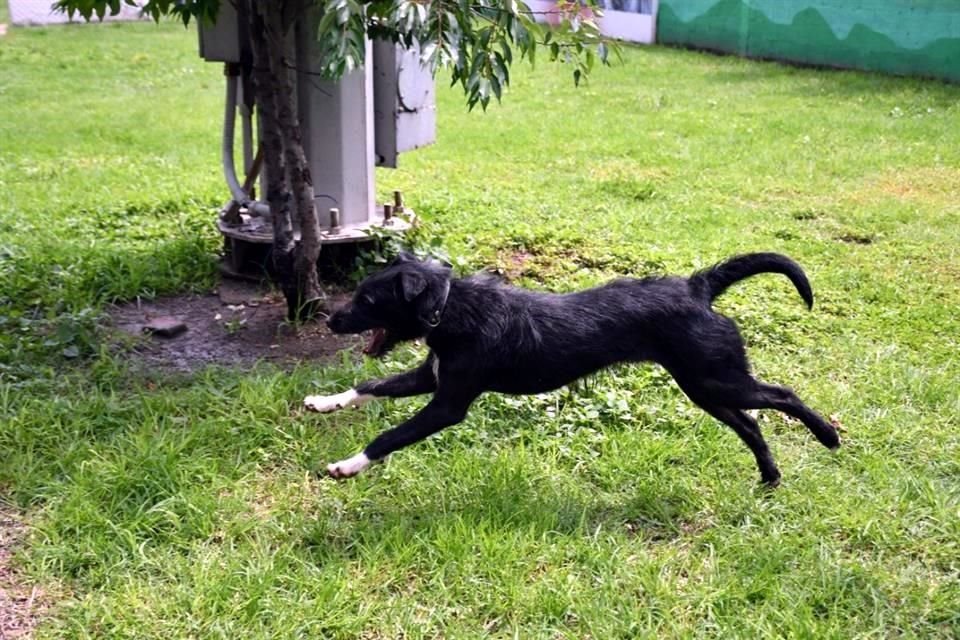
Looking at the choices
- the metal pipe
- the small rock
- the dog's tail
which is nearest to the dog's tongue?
the dog's tail

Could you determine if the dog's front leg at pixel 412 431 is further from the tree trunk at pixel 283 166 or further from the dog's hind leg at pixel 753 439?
the tree trunk at pixel 283 166

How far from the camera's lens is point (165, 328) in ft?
16.4

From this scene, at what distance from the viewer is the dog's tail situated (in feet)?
12.0

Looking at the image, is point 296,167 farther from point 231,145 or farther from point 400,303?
point 400,303

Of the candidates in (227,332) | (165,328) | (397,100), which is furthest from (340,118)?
(165,328)

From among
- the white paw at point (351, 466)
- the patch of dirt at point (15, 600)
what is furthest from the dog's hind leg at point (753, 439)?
the patch of dirt at point (15, 600)

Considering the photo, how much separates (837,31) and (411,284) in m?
14.9

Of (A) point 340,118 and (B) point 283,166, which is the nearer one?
(B) point 283,166

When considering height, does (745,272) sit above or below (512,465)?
above

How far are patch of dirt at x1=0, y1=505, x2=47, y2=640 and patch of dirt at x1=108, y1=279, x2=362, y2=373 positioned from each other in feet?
4.75

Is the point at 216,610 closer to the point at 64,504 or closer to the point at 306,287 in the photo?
the point at 64,504

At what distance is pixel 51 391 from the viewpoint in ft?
14.2

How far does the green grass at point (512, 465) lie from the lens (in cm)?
306

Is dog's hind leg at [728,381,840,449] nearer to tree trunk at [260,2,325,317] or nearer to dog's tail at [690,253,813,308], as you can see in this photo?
dog's tail at [690,253,813,308]
